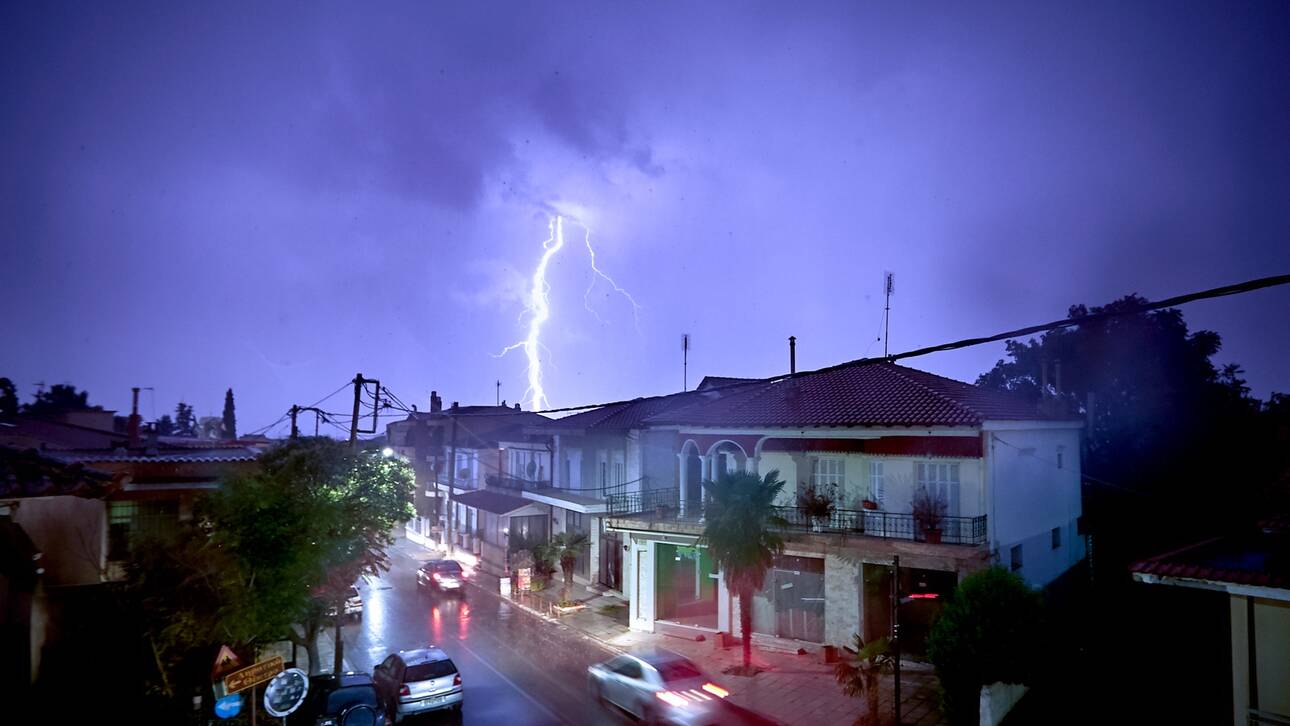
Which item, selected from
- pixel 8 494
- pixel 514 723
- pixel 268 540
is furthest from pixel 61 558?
pixel 514 723

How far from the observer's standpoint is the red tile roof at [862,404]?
66.7ft

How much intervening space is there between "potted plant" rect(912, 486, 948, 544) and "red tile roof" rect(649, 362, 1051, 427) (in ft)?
7.41

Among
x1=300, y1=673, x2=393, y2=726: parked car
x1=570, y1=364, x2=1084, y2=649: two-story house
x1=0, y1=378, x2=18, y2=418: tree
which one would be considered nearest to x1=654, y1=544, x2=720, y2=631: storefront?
x1=570, y1=364, x2=1084, y2=649: two-story house

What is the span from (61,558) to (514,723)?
1357cm

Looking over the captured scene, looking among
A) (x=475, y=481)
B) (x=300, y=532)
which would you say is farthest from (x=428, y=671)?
(x=475, y=481)

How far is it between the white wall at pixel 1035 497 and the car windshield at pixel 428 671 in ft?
50.7

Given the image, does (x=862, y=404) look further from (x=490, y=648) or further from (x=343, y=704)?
(x=343, y=704)

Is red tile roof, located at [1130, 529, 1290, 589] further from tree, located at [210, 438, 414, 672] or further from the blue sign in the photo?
tree, located at [210, 438, 414, 672]

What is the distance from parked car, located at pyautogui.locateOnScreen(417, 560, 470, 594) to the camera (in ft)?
104

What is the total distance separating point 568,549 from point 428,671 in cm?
1529

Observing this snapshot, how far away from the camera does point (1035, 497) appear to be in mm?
22484

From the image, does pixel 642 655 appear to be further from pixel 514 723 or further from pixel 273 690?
pixel 273 690

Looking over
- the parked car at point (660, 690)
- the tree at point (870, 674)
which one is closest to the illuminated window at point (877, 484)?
the tree at point (870, 674)

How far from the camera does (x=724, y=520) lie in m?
19.3
